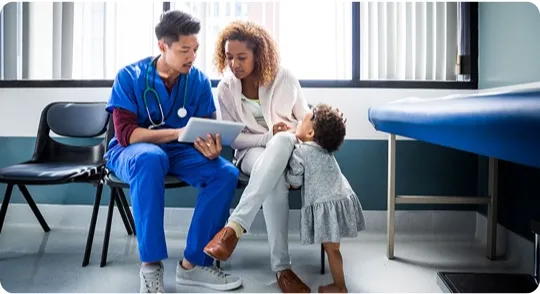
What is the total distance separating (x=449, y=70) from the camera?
8.52 ft

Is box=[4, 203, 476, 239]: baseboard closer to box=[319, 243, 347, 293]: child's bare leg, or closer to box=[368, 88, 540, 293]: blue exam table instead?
box=[368, 88, 540, 293]: blue exam table

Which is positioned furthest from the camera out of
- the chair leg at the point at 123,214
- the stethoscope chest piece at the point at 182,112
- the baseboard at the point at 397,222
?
the baseboard at the point at 397,222

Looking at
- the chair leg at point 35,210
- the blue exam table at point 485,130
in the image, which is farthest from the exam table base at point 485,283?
the chair leg at point 35,210

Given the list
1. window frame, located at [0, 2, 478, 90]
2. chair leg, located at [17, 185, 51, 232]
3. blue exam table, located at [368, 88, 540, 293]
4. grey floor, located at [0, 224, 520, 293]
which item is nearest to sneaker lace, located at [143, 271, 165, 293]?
grey floor, located at [0, 224, 520, 293]

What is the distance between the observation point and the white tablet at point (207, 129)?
5.51ft

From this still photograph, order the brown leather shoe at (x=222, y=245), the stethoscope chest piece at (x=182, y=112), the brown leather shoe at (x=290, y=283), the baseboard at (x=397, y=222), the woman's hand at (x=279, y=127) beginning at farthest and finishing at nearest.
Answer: the baseboard at (x=397, y=222) < the woman's hand at (x=279, y=127) < the stethoscope chest piece at (x=182, y=112) < the brown leather shoe at (x=290, y=283) < the brown leather shoe at (x=222, y=245)

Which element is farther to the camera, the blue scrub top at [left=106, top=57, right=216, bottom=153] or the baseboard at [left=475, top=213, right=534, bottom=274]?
the baseboard at [left=475, top=213, right=534, bottom=274]

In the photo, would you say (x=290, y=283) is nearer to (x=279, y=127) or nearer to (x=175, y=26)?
(x=279, y=127)

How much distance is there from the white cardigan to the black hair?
0.35m

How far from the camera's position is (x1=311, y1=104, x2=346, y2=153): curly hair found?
1.66 m

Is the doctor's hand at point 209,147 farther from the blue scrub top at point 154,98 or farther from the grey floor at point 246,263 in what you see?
the grey floor at point 246,263

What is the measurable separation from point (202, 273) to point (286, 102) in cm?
84

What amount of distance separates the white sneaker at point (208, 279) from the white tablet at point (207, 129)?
512 mm

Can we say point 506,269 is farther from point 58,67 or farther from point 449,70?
point 58,67
